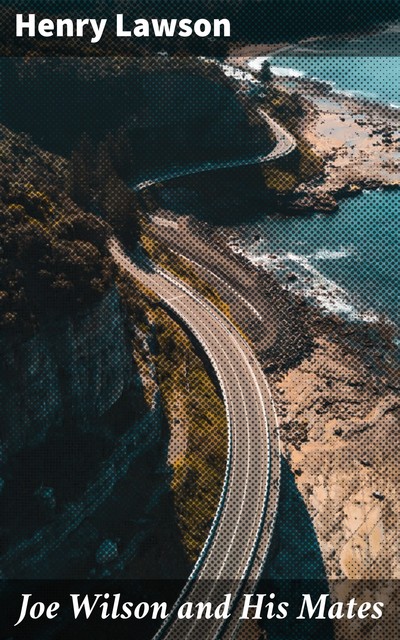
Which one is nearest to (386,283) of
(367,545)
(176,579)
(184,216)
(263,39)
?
(184,216)

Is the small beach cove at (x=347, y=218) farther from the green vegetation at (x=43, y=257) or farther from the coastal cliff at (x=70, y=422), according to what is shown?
the coastal cliff at (x=70, y=422)

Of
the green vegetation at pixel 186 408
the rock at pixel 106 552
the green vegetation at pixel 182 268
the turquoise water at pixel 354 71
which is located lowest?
the rock at pixel 106 552

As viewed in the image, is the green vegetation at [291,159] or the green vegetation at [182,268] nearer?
the green vegetation at [182,268]

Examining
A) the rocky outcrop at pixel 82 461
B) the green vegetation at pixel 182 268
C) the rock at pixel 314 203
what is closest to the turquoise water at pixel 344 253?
the rock at pixel 314 203

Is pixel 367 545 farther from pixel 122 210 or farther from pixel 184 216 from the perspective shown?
pixel 184 216

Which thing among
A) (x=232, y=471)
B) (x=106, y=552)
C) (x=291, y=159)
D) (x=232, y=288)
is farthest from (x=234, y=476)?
(x=291, y=159)

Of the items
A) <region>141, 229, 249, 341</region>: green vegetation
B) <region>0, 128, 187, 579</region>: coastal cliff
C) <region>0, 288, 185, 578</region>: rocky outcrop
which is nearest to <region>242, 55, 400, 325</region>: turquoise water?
<region>141, 229, 249, 341</region>: green vegetation

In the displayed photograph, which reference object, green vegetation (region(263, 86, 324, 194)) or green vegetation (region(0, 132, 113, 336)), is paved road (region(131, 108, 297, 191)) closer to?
green vegetation (region(263, 86, 324, 194))
